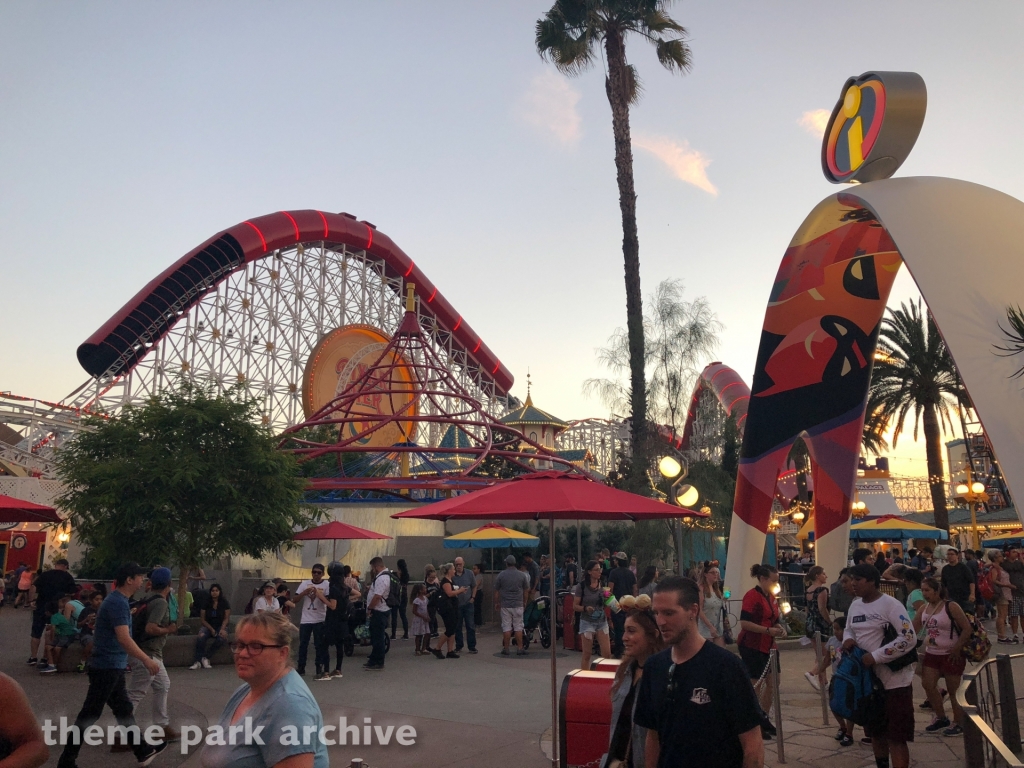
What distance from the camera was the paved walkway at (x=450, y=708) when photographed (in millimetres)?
6273

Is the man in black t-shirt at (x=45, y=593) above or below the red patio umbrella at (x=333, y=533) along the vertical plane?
below

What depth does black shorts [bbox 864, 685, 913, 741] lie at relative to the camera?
5.07 meters

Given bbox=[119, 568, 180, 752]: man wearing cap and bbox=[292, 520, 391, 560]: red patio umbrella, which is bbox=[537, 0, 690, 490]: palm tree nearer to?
bbox=[292, 520, 391, 560]: red patio umbrella

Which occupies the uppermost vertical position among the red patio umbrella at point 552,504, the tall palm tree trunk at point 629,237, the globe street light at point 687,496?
the tall palm tree trunk at point 629,237

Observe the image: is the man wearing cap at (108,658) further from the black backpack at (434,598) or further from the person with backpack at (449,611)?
the black backpack at (434,598)

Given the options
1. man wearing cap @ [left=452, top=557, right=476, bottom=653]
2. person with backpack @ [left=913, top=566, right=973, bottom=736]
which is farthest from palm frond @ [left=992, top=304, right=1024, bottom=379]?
man wearing cap @ [left=452, top=557, right=476, bottom=653]

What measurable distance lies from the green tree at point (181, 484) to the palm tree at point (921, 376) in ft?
46.9

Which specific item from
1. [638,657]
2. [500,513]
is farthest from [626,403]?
[638,657]

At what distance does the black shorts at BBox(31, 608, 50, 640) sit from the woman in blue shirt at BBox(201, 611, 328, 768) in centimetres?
987

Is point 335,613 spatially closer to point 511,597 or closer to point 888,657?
point 511,597

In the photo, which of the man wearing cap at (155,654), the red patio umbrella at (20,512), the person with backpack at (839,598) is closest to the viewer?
the man wearing cap at (155,654)

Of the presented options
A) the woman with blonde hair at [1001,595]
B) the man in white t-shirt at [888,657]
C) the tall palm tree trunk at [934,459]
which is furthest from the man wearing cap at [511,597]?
the tall palm tree trunk at [934,459]

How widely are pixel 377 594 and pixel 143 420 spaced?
247 inches

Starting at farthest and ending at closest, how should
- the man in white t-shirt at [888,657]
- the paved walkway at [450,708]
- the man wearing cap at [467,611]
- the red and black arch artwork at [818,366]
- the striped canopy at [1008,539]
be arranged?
the striped canopy at [1008,539]
the man wearing cap at [467,611]
the red and black arch artwork at [818,366]
the paved walkway at [450,708]
the man in white t-shirt at [888,657]
